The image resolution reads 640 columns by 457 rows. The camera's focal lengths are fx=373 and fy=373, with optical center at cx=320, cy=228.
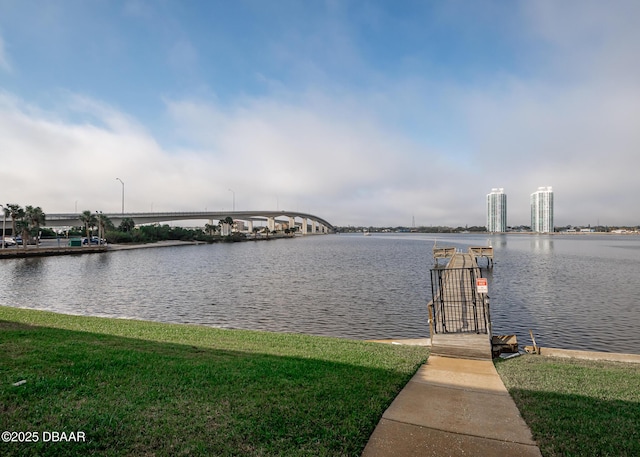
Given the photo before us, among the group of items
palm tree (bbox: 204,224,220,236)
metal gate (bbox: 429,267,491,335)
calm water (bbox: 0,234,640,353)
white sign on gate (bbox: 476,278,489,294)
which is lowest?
calm water (bbox: 0,234,640,353)

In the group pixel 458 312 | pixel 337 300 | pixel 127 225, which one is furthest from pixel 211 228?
pixel 458 312

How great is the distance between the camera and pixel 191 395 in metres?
6.00

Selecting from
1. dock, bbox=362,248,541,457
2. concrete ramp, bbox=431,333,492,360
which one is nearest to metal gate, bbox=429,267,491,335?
concrete ramp, bbox=431,333,492,360

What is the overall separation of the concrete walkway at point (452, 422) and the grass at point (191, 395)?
0.84 feet

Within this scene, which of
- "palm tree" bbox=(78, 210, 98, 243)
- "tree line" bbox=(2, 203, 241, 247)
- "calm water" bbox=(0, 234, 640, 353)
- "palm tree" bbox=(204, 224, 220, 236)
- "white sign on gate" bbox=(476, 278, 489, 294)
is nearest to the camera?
"white sign on gate" bbox=(476, 278, 489, 294)

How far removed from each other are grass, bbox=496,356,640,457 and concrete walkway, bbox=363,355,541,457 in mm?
247

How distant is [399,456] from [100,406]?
422 cm

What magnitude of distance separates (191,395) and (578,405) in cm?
632

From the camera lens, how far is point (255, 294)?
27.0m

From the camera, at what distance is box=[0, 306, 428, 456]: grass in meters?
Answer: 4.61

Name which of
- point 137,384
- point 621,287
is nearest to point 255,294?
point 137,384

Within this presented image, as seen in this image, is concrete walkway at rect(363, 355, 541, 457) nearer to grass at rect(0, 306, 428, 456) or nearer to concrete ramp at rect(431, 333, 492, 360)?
grass at rect(0, 306, 428, 456)

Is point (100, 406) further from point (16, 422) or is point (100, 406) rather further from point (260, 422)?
point (260, 422)

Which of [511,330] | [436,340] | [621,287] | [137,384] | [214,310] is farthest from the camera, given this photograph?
[621,287]
